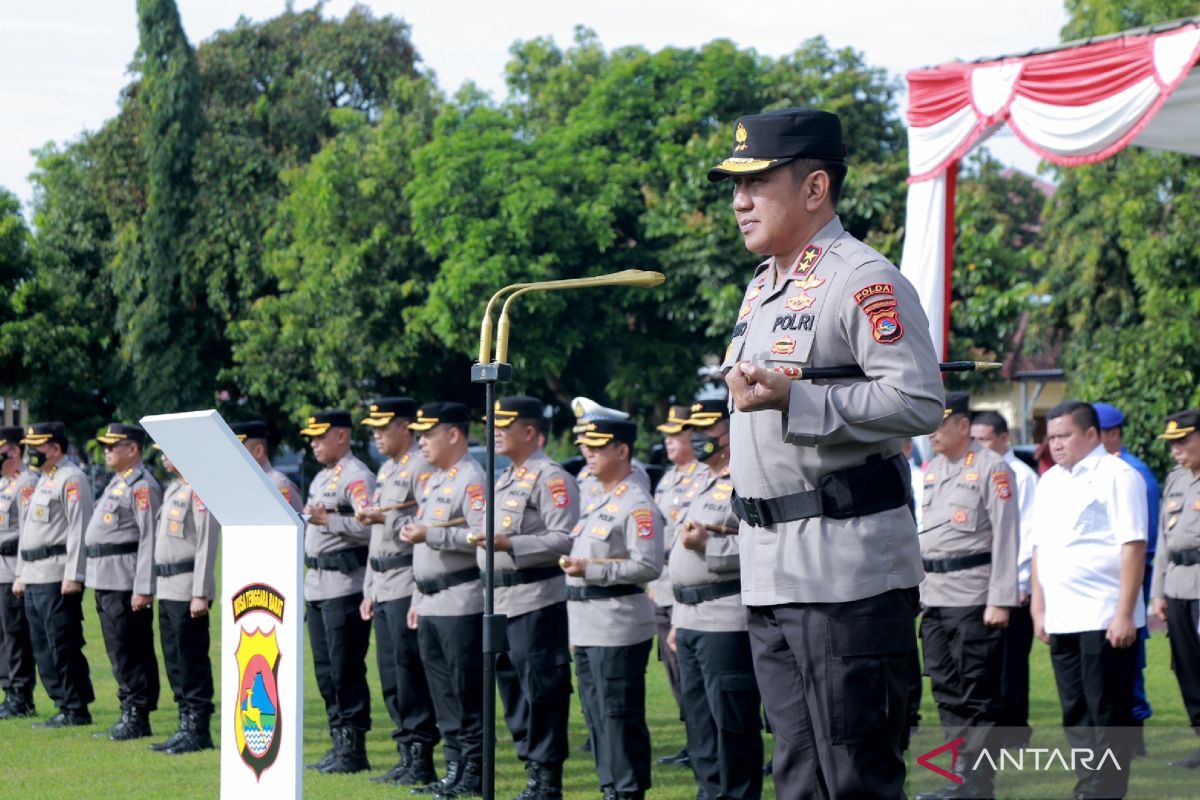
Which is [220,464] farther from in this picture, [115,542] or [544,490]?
[115,542]

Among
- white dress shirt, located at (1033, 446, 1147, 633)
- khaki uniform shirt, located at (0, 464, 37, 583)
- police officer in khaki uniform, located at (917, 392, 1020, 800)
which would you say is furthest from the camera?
khaki uniform shirt, located at (0, 464, 37, 583)

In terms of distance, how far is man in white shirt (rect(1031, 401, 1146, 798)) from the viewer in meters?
6.71

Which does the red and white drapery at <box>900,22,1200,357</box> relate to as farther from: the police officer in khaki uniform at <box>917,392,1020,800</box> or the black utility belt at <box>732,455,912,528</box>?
the black utility belt at <box>732,455,912,528</box>

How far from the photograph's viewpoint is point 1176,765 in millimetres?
7988

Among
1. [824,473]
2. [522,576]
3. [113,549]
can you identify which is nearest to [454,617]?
[522,576]

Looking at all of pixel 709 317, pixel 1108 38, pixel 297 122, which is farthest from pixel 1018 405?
pixel 1108 38

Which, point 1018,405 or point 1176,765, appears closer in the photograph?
point 1176,765

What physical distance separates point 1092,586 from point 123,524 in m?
6.24

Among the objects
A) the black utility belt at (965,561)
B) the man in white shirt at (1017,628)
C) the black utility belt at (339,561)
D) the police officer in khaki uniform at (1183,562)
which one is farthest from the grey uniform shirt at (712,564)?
the black utility belt at (339,561)

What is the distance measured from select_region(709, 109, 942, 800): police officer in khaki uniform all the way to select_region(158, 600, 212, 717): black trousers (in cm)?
675

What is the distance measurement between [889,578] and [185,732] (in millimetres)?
7083

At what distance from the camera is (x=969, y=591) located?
738 cm

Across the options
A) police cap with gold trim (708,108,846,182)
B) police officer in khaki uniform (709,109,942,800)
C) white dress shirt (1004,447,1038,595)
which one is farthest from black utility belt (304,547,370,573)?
police cap with gold trim (708,108,846,182)

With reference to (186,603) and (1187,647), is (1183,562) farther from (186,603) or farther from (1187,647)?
(186,603)
